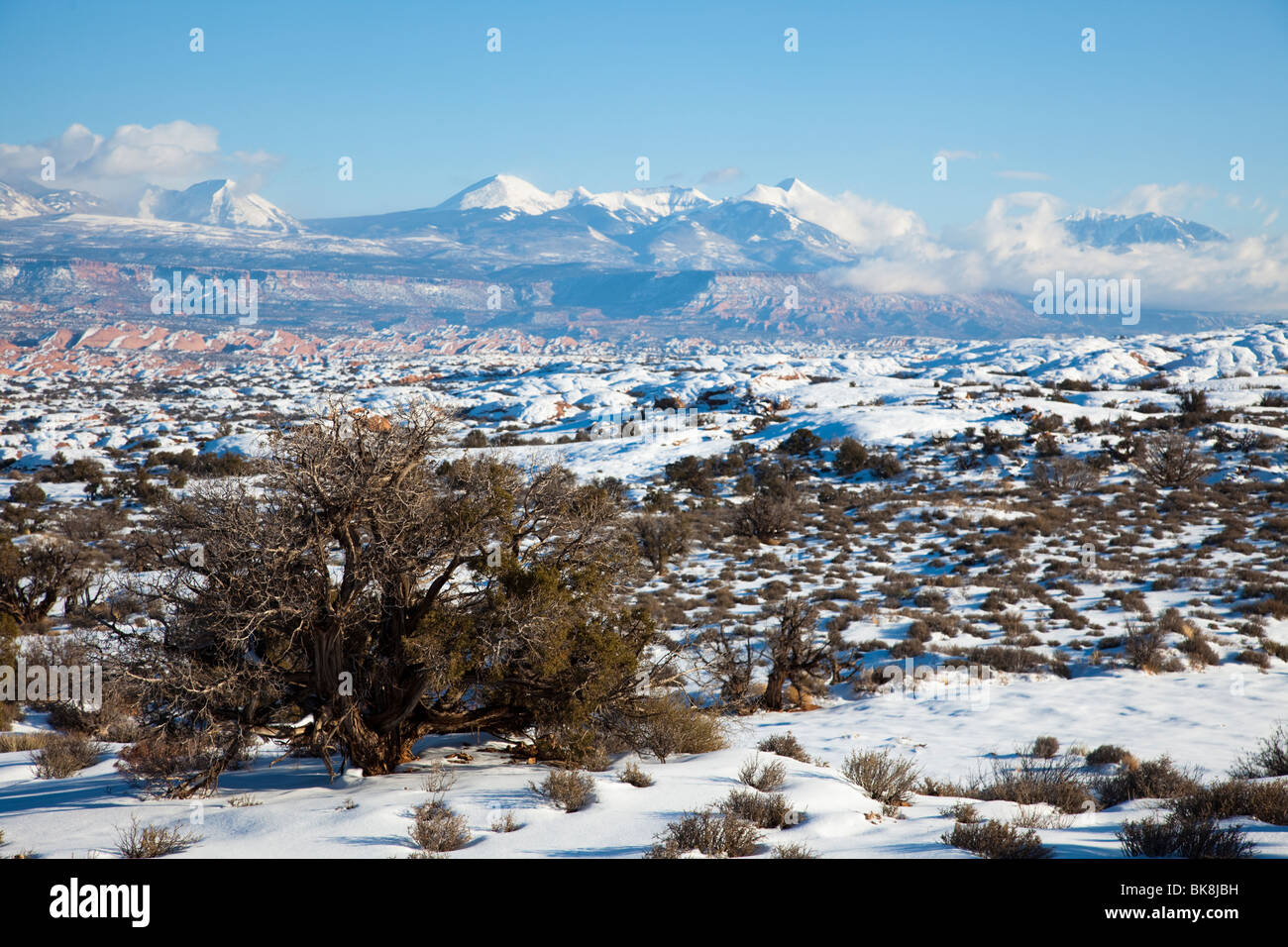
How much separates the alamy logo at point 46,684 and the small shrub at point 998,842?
1100 centimetres

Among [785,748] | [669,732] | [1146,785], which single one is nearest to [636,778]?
[669,732]

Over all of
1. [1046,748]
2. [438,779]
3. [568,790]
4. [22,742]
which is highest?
[568,790]

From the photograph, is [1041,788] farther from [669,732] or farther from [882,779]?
[669,732]

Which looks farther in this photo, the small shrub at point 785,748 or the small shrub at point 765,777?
the small shrub at point 785,748

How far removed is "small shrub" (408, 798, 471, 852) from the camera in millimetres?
5004

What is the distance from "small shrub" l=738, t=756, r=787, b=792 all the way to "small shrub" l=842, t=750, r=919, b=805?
2.41 ft

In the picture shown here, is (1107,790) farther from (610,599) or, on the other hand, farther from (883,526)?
(883,526)

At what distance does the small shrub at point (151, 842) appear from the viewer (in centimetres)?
484

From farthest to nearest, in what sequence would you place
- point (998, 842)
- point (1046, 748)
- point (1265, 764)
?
point (1046, 748) < point (1265, 764) < point (998, 842)

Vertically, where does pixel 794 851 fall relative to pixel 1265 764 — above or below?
above

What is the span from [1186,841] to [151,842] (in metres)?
6.96
